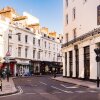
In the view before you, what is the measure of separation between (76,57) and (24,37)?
2411 cm

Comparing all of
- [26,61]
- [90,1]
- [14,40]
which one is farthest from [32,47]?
[90,1]

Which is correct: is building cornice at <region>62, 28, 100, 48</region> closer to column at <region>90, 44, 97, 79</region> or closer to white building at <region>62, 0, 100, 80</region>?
white building at <region>62, 0, 100, 80</region>

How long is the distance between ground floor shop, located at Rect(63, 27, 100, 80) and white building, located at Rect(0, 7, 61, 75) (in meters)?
10.6

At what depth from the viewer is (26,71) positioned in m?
69.3

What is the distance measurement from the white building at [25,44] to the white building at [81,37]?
10646 mm

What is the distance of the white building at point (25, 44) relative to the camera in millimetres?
59344

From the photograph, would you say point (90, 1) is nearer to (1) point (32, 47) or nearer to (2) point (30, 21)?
(1) point (32, 47)

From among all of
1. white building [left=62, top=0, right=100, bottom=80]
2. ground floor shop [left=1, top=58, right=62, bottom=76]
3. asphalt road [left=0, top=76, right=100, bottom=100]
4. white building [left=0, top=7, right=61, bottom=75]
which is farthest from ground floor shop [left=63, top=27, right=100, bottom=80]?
asphalt road [left=0, top=76, right=100, bottom=100]

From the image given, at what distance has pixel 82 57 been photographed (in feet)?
137

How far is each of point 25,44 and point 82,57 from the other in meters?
27.9

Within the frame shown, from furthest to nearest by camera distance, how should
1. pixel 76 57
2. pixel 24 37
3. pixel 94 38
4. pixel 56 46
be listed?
pixel 56 46 → pixel 24 37 → pixel 76 57 → pixel 94 38

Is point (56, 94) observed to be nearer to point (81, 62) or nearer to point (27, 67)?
point (81, 62)

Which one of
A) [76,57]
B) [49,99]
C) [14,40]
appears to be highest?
[14,40]

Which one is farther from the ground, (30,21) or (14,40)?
(30,21)
